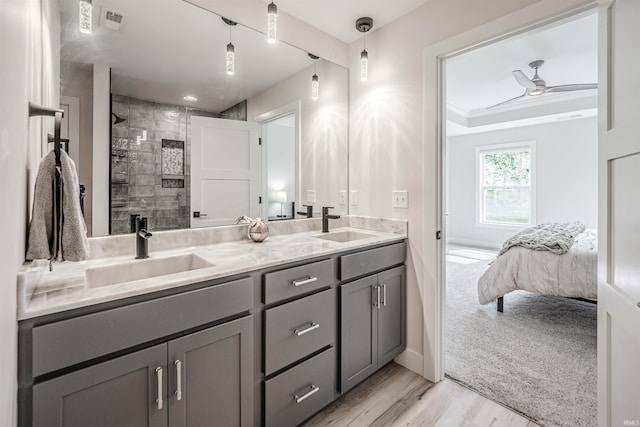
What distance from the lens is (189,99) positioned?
5.87ft

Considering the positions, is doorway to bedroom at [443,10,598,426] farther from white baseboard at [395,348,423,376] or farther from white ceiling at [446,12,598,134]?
white baseboard at [395,348,423,376]

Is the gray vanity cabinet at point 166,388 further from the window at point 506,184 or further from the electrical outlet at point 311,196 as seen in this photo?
the window at point 506,184

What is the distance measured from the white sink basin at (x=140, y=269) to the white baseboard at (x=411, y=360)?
4.96ft

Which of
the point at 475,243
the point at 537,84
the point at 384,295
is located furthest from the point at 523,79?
the point at 475,243

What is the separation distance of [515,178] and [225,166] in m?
5.98

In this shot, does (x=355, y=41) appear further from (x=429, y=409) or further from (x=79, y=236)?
(x=429, y=409)

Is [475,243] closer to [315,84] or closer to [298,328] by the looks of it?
[315,84]

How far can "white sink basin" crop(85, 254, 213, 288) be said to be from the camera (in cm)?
130

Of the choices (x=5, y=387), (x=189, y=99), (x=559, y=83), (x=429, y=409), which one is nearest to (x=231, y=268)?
(x=5, y=387)

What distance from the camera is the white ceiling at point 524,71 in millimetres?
2809

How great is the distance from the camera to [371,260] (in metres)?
1.86

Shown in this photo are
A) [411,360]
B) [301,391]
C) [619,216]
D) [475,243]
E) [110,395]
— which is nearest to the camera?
[110,395]

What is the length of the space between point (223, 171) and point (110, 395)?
1.29 meters

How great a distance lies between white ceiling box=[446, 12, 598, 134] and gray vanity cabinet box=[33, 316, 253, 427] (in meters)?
2.09
